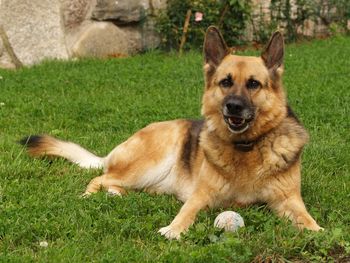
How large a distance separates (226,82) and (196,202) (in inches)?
32.7

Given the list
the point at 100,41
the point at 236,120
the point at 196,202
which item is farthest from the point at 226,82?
the point at 100,41

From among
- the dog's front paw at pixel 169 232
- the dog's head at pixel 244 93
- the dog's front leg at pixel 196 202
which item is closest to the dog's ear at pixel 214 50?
the dog's head at pixel 244 93

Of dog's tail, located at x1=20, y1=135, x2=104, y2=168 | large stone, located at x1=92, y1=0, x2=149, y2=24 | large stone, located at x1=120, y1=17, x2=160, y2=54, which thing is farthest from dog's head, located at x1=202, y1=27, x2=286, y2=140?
large stone, located at x1=120, y1=17, x2=160, y2=54

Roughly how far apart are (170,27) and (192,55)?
29.7 inches

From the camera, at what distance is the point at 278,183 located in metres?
4.32

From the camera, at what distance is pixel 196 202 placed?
14.1 ft

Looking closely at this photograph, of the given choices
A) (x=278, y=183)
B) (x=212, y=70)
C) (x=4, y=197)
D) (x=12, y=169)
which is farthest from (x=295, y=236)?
(x=12, y=169)

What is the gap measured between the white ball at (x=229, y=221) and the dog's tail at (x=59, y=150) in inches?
70.5

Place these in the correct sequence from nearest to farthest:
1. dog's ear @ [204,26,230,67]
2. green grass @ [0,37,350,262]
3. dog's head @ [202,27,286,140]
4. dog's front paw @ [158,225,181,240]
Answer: green grass @ [0,37,350,262], dog's front paw @ [158,225,181,240], dog's head @ [202,27,286,140], dog's ear @ [204,26,230,67]

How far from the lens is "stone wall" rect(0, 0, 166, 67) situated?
10.1 metres

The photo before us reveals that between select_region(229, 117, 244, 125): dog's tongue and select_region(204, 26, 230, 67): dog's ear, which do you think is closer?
select_region(229, 117, 244, 125): dog's tongue

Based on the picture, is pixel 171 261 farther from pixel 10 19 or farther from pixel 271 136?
pixel 10 19

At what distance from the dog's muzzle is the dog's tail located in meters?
1.53

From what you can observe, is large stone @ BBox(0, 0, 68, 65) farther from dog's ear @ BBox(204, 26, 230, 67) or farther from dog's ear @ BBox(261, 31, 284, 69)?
dog's ear @ BBox(261, 31, 284, 69)
